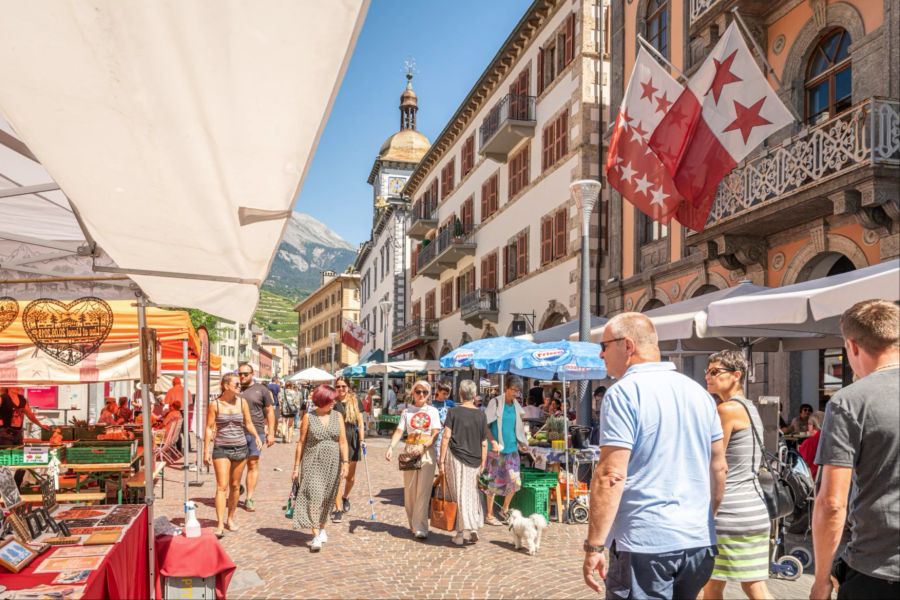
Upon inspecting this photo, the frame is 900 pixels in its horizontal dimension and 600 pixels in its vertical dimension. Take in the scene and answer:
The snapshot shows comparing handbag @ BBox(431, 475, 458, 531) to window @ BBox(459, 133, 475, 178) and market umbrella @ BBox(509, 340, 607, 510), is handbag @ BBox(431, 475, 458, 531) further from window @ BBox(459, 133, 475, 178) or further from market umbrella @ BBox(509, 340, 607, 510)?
window @ BBox(459, 133, 475, 178)

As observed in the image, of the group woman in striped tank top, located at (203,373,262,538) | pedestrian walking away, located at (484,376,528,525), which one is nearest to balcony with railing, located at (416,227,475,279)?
pedestrian walking away, located at (484,376,528,525)

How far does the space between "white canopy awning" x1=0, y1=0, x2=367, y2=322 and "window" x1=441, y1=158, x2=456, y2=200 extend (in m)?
35.5

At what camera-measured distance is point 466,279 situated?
35.8 m

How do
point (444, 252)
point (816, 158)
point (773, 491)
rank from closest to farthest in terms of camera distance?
point (773, 491)
point (816, 158)
point (444, 252)

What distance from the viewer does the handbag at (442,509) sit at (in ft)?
30.9

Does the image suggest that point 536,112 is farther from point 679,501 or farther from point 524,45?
point 679,501

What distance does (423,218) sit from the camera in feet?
143

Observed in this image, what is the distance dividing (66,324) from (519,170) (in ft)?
73.4

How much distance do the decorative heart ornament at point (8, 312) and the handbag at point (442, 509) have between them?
16.1ft

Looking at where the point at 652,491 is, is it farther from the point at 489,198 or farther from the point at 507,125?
the point at 489,198

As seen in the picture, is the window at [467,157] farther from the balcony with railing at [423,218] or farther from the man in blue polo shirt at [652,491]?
the man in blue polo shirt at [652,491]

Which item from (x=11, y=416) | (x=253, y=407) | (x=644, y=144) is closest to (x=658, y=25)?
(x=644, y=144)

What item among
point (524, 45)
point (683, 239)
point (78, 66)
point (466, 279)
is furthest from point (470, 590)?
point (466, 279)

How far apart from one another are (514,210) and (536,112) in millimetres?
3680
